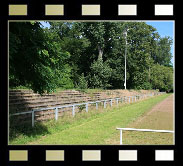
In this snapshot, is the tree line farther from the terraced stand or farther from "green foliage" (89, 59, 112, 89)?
the terraced stand

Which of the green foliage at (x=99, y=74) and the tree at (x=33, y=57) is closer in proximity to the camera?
the tree at (x=33, y=57)

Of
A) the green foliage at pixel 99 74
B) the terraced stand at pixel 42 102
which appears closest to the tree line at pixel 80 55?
the green foliage at pixel 99 74

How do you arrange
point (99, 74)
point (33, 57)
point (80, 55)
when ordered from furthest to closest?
point (80, 55), point (99, 74), point (33, 57)

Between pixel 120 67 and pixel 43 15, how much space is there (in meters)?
24.5

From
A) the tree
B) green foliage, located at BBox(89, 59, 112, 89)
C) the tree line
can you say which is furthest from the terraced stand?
green foliage, located at BBox(89, 59, 112, 89)

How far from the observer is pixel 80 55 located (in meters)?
25.9

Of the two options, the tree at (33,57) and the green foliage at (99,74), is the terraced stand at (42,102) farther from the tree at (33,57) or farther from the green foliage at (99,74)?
the green foliage at (99,74)

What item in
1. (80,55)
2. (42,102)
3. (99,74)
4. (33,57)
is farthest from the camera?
(80,55)

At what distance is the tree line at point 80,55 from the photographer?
5.82 m

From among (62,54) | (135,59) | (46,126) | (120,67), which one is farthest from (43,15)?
(135,59)

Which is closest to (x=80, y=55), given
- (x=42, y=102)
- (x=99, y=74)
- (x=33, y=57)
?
(x=99, y=74)

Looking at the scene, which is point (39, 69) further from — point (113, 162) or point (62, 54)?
point (113, 162)

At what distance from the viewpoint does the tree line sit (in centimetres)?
582

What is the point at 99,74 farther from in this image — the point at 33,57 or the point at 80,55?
the point at 33,57
